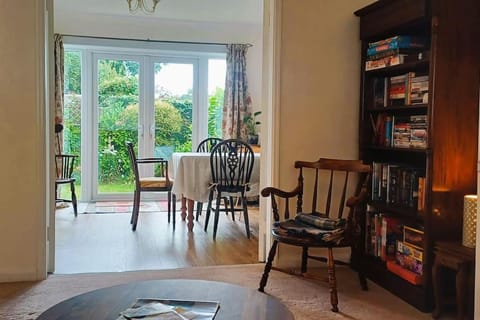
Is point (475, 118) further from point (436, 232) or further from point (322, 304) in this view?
point (322, 304)

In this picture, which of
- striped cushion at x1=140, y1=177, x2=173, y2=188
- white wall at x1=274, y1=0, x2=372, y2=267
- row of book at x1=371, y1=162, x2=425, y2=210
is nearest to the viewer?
row of book at x1=371, y1=162, x2=425, y2=210

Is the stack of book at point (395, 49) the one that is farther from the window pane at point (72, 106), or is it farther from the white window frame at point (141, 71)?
the window pane at point (72, 106)

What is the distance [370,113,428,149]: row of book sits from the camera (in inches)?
115

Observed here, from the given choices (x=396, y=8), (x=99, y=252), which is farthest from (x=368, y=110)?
(x=99, y=252)

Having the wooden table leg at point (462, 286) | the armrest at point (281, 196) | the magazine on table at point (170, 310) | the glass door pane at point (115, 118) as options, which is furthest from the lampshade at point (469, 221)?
the glass door pane at point (115, 118)

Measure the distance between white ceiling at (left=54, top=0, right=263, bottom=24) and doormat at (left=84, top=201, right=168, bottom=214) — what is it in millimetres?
2349

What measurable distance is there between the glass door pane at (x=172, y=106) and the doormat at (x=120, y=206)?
28.9 inches

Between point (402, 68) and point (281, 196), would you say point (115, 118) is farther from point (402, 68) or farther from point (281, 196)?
point (402, 68)

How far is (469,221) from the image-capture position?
2566mm

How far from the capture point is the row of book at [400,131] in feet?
9.55

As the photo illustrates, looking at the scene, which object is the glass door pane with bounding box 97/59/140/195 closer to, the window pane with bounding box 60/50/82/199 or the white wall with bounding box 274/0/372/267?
the window pane with bounding box 60/50/82/199

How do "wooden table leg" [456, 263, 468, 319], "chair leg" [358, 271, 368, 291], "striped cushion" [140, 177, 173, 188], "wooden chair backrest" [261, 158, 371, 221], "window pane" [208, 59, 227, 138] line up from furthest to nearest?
"window pane" [208, 59, 227, 138]
"striped cushion" [140, 177, 173, 188]
"wooden chair backrest" [261, 158, 371, 221]
"chair leg" [358, 271, 368, 291]
"wooden table leg" [456, 263, 468, 319]

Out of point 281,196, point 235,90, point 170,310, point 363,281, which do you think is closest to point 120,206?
point 235,90

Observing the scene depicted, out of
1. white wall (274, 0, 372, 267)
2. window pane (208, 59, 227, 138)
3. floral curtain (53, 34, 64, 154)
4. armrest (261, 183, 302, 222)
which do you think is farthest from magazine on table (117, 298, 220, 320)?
window pane (208, 59, 227, 138)
